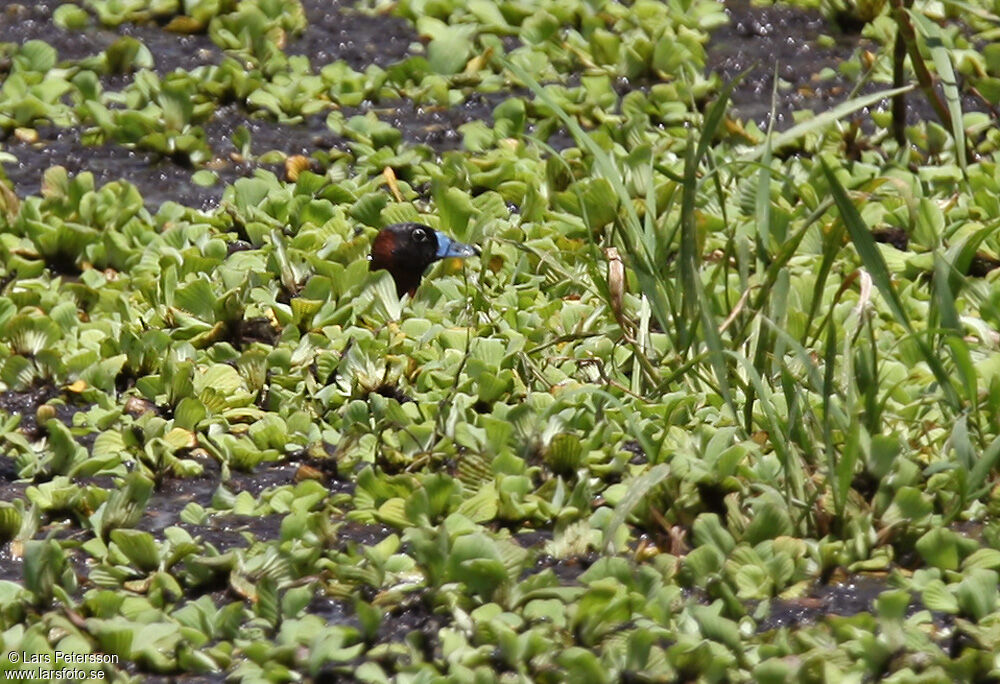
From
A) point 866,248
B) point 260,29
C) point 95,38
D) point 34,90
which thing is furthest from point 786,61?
point 866,248

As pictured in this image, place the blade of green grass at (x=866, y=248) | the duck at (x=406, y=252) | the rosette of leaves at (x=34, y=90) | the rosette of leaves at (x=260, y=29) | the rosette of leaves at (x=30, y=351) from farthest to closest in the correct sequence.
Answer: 1. the rosette of leaves at (x=260, y=29)
2. the rosette of leaves at (x=34, y=90)
3. the duck at (x=406, y=252)
4. the rosette of leaves at (x=30, y=351)
5. the blade of green grass at (x=866, y=248)

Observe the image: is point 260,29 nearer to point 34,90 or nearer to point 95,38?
point 95,38

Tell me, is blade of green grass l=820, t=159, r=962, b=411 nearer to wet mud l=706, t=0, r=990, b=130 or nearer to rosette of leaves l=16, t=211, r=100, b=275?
wet mud l=706, t=0, r=990, b=130

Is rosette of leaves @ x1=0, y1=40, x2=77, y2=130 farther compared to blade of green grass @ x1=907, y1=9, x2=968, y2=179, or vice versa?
rosette of leaves @ x1=0, y1=40, x2=77, y2=130

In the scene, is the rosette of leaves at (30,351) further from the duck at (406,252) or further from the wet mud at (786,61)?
the wet mud at (786,61)

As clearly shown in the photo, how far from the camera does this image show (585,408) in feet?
11.5

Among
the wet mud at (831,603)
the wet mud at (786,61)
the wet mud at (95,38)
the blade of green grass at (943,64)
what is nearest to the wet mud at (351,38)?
the wet mud at (95,38)

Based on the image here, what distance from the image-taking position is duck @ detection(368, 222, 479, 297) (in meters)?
4.31

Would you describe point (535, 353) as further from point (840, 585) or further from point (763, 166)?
point (840, 585)

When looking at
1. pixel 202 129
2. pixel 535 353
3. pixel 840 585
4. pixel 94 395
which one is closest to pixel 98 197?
pixel 202 129

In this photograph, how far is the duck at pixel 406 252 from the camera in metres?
4.31

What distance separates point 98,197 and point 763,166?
2.19 m

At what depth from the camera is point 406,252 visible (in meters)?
4.32

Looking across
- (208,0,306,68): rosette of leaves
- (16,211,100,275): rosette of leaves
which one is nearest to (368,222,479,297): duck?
(16,211,100,275): rosette of leaves
